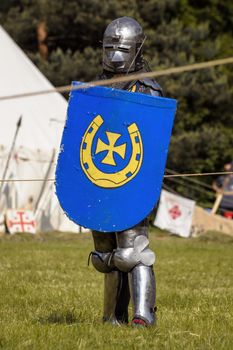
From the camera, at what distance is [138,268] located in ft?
16.8

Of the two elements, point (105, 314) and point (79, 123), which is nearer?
point (79, 123)

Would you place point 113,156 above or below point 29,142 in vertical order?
above

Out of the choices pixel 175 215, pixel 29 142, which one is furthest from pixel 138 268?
pixel 175 215

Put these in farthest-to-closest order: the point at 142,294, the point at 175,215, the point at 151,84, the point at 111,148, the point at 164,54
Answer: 1. the point at 164,54
2. the point at 175,215
3. the point at 151,84
4. the point at 142,294
5. the point at 111,148

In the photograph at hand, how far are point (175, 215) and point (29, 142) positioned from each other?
3417 millimetres

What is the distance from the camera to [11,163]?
17266 millimetres

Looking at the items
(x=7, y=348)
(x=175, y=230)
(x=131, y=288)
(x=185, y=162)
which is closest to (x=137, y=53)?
(x=131, y=288)

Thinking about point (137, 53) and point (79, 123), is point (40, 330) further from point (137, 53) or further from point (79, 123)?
point (137, 53)

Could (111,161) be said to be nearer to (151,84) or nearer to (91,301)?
(151,84)

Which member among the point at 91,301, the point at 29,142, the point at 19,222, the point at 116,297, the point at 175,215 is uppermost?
the point at 116,297

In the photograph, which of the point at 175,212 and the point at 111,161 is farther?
the point at 175,212

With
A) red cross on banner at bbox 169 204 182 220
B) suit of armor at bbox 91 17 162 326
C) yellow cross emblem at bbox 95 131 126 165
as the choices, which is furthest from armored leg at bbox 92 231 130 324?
red cross on banner at bbox 169 204 182 220

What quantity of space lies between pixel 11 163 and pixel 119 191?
12443mm

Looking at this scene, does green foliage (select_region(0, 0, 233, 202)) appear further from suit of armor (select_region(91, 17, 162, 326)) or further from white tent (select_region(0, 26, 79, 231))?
suit of armor (select_region(91, 17, 162, 326))
